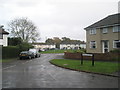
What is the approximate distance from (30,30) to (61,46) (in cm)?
8513

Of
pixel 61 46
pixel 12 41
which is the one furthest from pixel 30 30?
pixel 61 46

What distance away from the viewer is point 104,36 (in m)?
30.9

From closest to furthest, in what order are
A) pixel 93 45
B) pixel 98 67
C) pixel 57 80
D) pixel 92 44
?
pixel 57 80, pixel 98 67, pixel 93 45, pixel 92 44

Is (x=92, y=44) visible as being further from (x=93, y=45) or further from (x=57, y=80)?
(x=57, y=80)

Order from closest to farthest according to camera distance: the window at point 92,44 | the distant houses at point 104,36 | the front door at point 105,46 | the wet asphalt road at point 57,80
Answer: the wet asphalt road at point 57,80 → the distant houses at point 104,36 → the front door at point 105,46 → the window at point 92,44

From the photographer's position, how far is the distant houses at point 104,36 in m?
28.8

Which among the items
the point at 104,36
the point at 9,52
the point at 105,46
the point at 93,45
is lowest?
the point at 9,52

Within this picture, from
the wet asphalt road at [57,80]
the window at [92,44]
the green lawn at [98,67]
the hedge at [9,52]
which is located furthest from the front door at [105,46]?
the wet asphalt road at [57,80]

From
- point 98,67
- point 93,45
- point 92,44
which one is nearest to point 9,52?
point 92,44

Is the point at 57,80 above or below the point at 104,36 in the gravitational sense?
below

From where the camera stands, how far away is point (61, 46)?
139250mm

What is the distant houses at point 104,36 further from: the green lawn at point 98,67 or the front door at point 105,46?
the green lawn at point 98,67

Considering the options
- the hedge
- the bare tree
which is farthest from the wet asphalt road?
the bare tree

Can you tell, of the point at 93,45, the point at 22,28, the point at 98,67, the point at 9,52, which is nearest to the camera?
the point at 98,67
